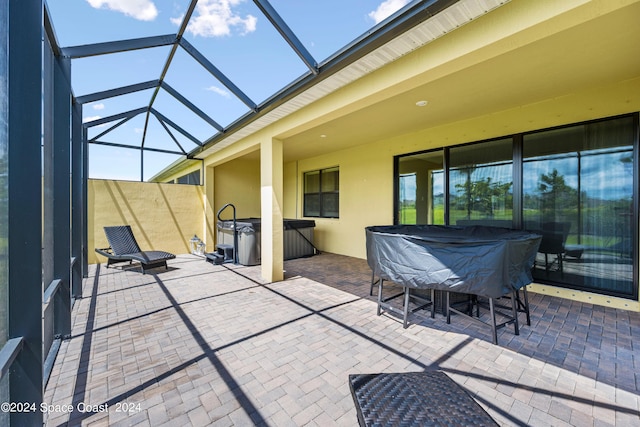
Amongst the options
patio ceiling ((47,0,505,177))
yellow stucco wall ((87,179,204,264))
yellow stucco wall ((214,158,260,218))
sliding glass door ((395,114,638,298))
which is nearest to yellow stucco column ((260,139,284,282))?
patio ceiling ((47,0,505,177))

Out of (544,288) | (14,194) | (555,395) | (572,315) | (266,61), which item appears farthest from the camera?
(544,288)

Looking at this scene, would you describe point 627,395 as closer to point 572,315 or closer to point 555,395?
point 555,395

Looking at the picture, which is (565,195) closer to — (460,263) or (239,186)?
(460,263)

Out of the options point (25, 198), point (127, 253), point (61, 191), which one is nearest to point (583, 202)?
point (25, 198)

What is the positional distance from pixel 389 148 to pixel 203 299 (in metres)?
5.10

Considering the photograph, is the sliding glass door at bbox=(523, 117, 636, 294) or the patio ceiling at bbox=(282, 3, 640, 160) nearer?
the patio ceiling at bbox=(282, 3, 640, 160)

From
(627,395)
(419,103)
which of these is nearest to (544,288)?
(627,395)

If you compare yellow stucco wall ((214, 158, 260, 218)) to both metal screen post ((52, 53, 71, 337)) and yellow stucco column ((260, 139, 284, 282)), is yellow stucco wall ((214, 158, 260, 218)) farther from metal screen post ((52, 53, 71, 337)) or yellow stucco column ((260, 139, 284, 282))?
metal screen post ((52, 53, 71, 337))

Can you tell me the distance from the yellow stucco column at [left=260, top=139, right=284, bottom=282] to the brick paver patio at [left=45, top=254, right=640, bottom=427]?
3.11ft

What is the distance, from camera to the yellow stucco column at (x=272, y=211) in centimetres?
483

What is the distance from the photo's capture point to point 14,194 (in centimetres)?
142

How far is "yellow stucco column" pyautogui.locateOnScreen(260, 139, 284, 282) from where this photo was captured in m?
4.83

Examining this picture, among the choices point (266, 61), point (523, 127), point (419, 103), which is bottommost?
point (523, 127)

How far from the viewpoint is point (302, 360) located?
2391 mm
